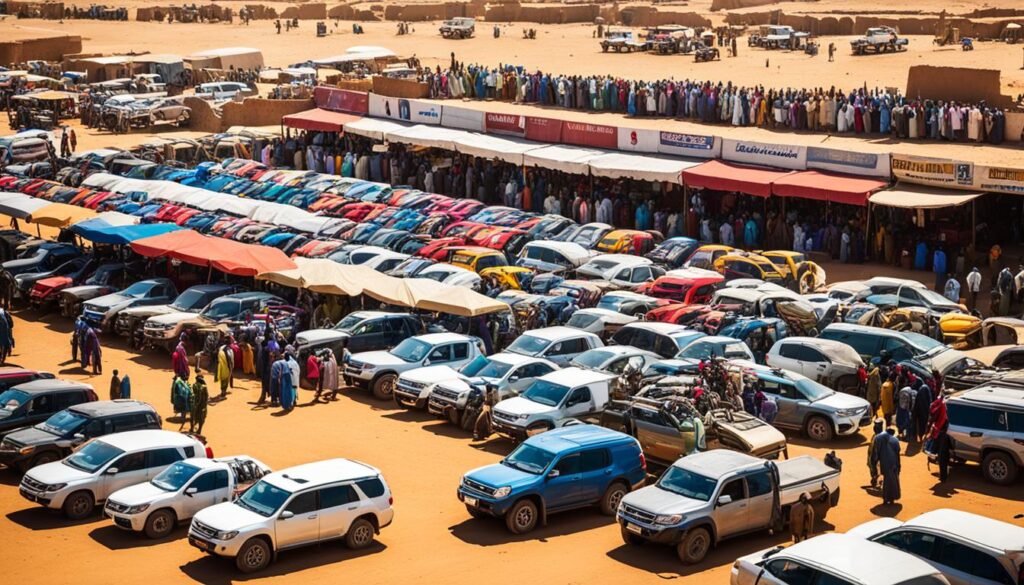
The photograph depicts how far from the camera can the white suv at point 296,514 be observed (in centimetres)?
1881

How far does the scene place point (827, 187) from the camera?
123ft

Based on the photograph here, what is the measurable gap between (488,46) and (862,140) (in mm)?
44992

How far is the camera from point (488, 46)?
8469 cm

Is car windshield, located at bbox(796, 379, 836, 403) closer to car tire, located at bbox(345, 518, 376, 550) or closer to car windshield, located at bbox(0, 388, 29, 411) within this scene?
car tire, located at bbox(345, 518, 376, 550)

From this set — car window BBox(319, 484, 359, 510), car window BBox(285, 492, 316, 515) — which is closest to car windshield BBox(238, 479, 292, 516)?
car window BBox(285, 492, 316, 515)

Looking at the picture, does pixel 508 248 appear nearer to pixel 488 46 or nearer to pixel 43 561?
pixel 43 561

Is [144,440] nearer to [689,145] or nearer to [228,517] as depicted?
[228,517]

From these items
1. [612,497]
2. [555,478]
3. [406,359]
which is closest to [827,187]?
[406,359]

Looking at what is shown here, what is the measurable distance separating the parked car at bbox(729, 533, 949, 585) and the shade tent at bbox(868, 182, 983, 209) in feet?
68.3

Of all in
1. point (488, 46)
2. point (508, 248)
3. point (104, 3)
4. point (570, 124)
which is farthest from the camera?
point (104, 3)

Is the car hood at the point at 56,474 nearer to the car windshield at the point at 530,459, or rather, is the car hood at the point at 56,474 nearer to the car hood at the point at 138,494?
the car hood at the point at 138,494

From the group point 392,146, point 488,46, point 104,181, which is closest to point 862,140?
point 392,146

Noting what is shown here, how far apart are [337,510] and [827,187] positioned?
21857 millimetres

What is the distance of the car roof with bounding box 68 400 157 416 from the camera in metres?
23.4
